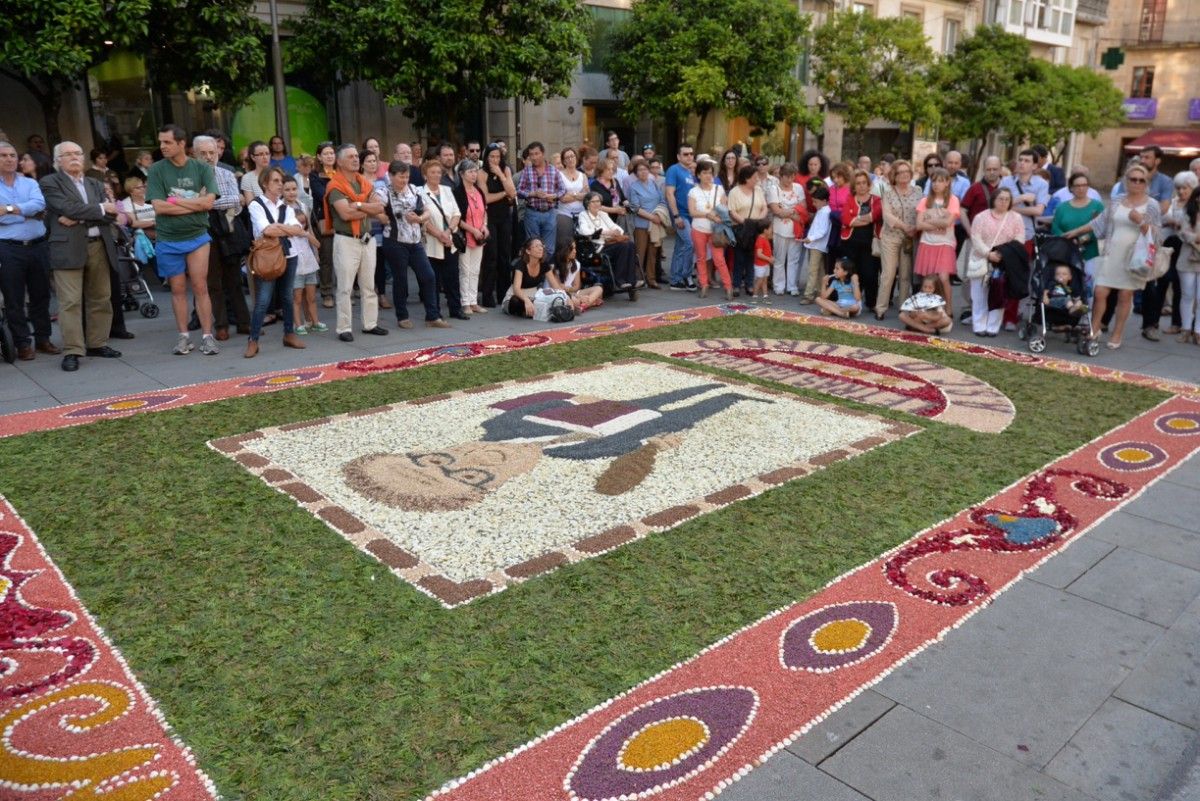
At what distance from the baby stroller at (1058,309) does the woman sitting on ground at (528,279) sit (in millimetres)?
5068

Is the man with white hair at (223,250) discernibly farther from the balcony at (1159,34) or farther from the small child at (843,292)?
the balcony at (1159,34)

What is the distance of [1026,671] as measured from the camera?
11.7ft

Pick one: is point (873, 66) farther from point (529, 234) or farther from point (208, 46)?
point (208, 46)

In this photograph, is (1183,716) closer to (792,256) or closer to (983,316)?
(983,316)

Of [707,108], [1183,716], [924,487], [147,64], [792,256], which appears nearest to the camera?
[1183,716]

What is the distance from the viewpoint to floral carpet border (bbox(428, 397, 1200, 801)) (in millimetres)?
2955

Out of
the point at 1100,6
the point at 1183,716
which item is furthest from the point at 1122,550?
the point at 1100,6

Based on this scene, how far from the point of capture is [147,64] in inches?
Result: 578

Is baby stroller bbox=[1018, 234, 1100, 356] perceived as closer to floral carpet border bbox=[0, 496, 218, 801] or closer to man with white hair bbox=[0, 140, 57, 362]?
floral carpet border bbox=[0, 496, 218, 801]

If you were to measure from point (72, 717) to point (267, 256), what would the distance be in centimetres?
595

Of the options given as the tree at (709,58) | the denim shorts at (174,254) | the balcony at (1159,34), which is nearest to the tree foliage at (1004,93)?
the tree at (709,58)

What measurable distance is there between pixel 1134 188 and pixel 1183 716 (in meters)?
7.14

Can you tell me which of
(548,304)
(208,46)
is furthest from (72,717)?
(208,46)

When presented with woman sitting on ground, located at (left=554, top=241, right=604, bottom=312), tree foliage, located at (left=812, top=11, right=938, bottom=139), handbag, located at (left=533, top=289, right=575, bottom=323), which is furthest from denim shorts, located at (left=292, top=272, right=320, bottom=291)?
tree foliage, located at (left=812, top=11, right=938, bottom=139)
